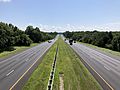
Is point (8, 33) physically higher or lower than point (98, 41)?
higher

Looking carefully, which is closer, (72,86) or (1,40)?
(72,86)

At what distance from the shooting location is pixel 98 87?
65.5ft

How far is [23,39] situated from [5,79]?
3052 inches

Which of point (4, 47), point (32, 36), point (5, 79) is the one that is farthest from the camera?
point (32, 36)

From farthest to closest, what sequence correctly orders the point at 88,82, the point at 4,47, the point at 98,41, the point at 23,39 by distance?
the point at 98,41
the point at 23,39
the point at 4,47
the point at 88,82

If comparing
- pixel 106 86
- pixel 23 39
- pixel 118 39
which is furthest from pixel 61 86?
pixel 23 39

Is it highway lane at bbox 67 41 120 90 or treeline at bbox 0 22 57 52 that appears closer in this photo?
highway lane at bbox 67 41 120 90

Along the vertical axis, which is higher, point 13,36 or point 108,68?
point 13,36

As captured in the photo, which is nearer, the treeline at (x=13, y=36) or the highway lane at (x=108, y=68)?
the highway lane at (x=108, y=68)

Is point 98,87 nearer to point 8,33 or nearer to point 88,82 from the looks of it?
point 88,82

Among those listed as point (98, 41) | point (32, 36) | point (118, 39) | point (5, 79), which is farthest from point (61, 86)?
point (32, 36)

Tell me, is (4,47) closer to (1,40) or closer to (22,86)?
(1,40)

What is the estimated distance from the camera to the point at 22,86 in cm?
2019

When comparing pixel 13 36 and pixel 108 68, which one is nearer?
pixel 108 68
